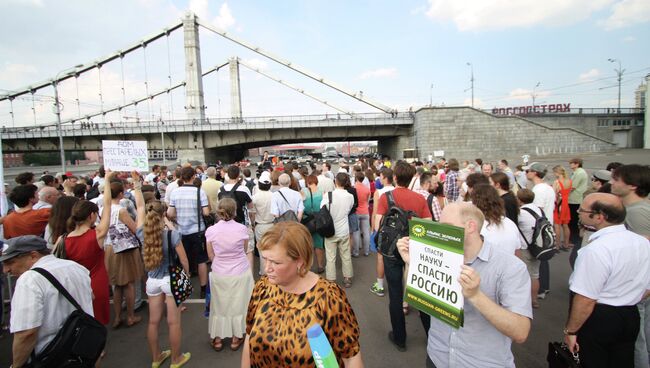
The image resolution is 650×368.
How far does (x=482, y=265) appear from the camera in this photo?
1.79 meters

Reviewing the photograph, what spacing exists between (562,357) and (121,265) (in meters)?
4.85

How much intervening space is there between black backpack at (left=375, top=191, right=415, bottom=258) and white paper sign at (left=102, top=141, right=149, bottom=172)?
3.88 metres

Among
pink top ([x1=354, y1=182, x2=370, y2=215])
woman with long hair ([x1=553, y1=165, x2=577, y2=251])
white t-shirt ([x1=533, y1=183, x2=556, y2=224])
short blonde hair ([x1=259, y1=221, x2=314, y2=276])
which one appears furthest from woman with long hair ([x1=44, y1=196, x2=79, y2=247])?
woman with long hair ([x1=553, y1=165, x2=577, y2=251])

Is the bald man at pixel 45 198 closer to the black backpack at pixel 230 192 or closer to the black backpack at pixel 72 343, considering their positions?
the black backpack at pixel 230 192

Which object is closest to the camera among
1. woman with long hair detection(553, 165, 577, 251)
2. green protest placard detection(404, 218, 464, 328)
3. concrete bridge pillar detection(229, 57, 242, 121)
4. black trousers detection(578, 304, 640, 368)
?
green protest placard detection(404, 218, 464, 328)

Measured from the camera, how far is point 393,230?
3.28 meters

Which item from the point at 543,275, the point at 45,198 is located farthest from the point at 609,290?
the point at 45,198

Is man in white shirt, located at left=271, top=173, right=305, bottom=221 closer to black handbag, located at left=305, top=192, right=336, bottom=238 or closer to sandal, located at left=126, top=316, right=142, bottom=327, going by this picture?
black handbag, located at left=305, top=192, right=336, bottom=238

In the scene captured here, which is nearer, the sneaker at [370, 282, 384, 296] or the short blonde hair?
the short blonde hair

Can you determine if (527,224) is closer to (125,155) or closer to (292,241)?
(292,241)

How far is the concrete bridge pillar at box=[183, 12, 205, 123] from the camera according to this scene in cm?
4806

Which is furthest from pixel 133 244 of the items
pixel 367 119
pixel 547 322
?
pixel 367 119

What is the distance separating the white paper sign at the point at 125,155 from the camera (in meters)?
4.84

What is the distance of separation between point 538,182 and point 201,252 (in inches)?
228
